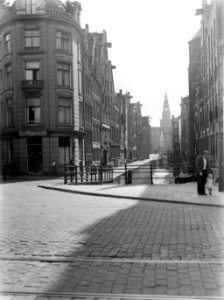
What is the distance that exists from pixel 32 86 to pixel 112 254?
26.9 meters

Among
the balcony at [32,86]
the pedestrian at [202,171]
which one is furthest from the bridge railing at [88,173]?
the balcony at [32,86]

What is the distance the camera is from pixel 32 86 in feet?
101

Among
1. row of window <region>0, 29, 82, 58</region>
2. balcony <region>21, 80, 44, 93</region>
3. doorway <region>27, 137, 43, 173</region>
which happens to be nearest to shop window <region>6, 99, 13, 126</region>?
balcony <region>21, 80, 44, 93</region>

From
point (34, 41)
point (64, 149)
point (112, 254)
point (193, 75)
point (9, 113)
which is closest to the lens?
point (112, 254)

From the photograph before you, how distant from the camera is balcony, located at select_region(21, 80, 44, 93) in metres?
30.9

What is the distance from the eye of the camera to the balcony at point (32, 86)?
3094 cm

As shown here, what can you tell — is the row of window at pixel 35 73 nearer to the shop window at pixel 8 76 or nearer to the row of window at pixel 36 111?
the shop window at pixel 8 76

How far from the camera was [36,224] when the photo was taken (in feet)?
27.8

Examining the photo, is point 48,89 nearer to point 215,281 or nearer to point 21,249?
point 21,249

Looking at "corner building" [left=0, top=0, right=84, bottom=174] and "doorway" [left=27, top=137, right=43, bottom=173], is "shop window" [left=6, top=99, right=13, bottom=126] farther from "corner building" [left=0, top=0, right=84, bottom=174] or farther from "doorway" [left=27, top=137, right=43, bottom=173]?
"doorway" [left=27, top=137, right=43, bottom=173]

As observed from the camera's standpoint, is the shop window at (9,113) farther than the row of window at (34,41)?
Yes

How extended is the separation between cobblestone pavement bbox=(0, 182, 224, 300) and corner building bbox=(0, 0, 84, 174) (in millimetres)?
21981

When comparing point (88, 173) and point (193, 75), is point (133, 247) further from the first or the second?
point (193, 75)

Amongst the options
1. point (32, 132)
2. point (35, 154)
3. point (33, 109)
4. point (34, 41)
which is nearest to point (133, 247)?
point (32, 132)
